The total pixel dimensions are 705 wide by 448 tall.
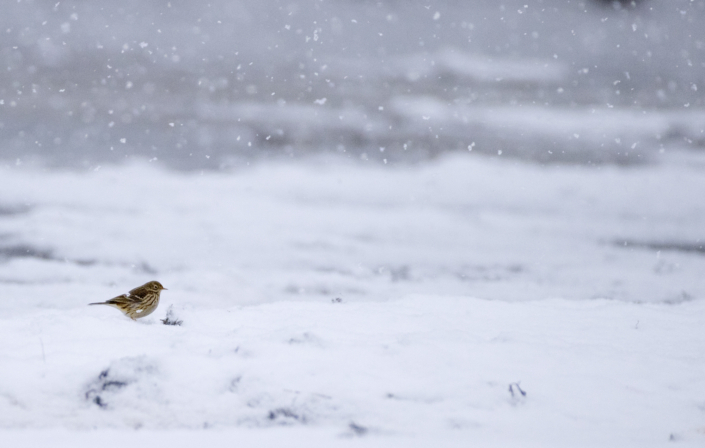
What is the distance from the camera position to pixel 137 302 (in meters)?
6.02

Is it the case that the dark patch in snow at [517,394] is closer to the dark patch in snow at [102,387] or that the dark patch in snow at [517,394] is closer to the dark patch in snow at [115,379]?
the dark patch in snow at [115,379]

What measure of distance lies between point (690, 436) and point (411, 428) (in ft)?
6.25

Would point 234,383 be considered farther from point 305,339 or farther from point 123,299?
point 123,299

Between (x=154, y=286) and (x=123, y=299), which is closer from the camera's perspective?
(x=123, y=299)

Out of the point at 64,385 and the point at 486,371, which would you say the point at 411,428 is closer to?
the point at 486,371

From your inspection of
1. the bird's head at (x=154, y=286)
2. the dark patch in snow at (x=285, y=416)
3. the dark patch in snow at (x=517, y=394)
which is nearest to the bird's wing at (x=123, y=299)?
the bird's head at (x=154, y=286)

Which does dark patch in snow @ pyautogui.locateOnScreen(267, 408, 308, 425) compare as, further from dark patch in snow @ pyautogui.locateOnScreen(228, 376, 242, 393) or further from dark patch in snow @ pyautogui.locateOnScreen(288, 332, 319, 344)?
dark patch in snow @ pyautogui.locateOnScreen(288, 332, 319, 344)

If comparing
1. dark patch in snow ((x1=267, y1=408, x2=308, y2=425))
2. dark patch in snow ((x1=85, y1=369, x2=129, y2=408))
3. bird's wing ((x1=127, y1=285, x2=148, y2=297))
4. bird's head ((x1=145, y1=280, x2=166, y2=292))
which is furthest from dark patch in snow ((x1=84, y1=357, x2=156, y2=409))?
bird's head ((x1=145, y1=280, x2=166, y2=292))

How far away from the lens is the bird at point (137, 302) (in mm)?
5938

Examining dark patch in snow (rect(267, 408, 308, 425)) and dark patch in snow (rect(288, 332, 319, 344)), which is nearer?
dark patch in snow (rect(267, 408, 308, 425))

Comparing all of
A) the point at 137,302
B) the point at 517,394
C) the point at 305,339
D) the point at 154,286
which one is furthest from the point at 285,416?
the point at 154,286

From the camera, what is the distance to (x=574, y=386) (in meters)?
4.11

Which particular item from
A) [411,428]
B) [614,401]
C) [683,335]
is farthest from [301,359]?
[683,335]

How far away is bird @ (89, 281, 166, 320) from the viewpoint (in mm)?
5938
